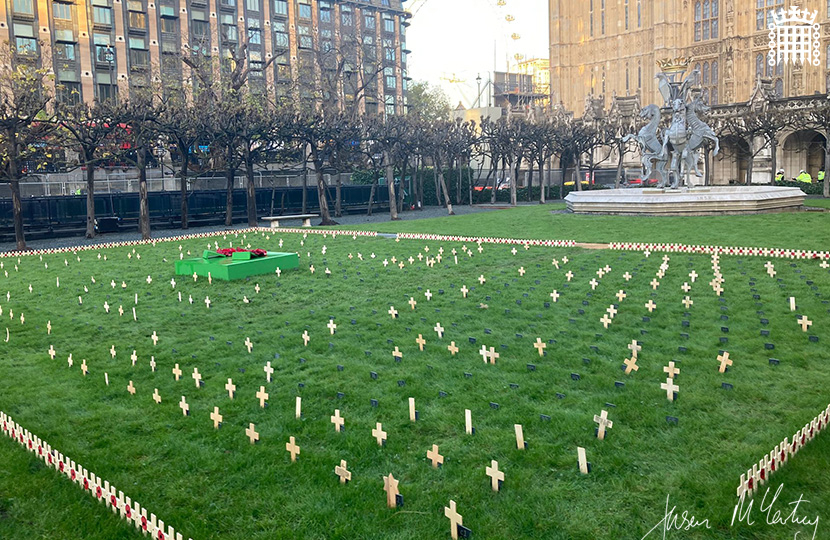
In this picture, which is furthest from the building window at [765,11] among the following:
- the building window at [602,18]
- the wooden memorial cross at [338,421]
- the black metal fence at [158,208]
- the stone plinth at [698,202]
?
the wooden memorial cross at [338,421]

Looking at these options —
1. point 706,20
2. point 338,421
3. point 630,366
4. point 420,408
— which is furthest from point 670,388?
point 706,20

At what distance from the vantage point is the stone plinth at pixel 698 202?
103 ft

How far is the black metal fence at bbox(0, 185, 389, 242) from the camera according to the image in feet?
112

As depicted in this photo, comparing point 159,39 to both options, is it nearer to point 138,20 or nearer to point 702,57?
point 138,20

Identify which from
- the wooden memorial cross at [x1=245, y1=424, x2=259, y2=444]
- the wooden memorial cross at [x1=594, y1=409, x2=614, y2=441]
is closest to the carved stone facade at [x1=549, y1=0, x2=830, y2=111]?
the wooden memorial cross at [x1=594, y1=409, x2=614, y2=441]

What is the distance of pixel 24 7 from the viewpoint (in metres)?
67.1

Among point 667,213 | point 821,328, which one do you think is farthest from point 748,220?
point 821,328

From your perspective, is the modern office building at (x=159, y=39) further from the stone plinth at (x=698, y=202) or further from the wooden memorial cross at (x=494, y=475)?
the wooden memorial cross at (x=494, y=475)

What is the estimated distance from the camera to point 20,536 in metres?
5.58

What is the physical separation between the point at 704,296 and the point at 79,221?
31770mm

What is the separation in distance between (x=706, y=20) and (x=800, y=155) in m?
24.1

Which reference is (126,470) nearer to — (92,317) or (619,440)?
(619,440)

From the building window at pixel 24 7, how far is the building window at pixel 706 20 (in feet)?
224

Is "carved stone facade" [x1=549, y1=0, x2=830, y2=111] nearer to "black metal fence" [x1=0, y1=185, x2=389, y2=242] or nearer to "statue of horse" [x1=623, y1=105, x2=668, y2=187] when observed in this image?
"statue of horse" [x1=623, y1=105, x2=668, y2=187]
